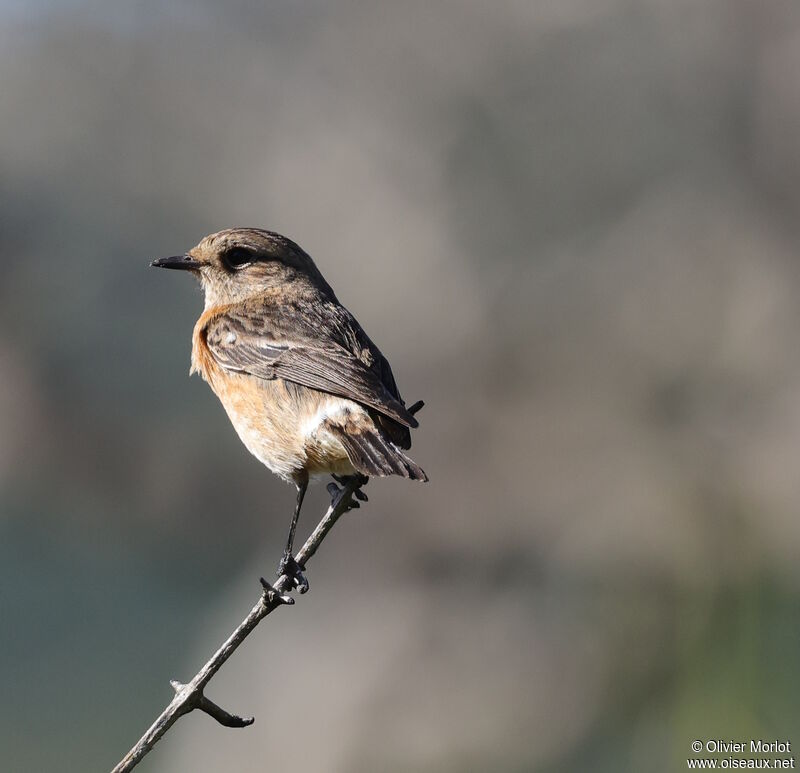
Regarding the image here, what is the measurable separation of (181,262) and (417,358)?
20.7 feet

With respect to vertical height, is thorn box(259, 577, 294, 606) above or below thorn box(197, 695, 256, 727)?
above

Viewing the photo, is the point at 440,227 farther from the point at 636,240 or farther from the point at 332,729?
the point at 332,729

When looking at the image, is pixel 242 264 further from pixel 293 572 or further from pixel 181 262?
pixel 293 572

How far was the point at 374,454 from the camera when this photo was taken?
3.16 meters

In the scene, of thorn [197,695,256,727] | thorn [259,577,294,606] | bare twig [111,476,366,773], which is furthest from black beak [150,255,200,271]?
thorn [197,695,256,727]

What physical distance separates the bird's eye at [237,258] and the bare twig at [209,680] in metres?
1.72

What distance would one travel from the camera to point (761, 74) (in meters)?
10.6

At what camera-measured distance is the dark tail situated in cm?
302

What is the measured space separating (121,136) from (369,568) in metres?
6.14

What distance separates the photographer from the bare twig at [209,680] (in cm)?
200
